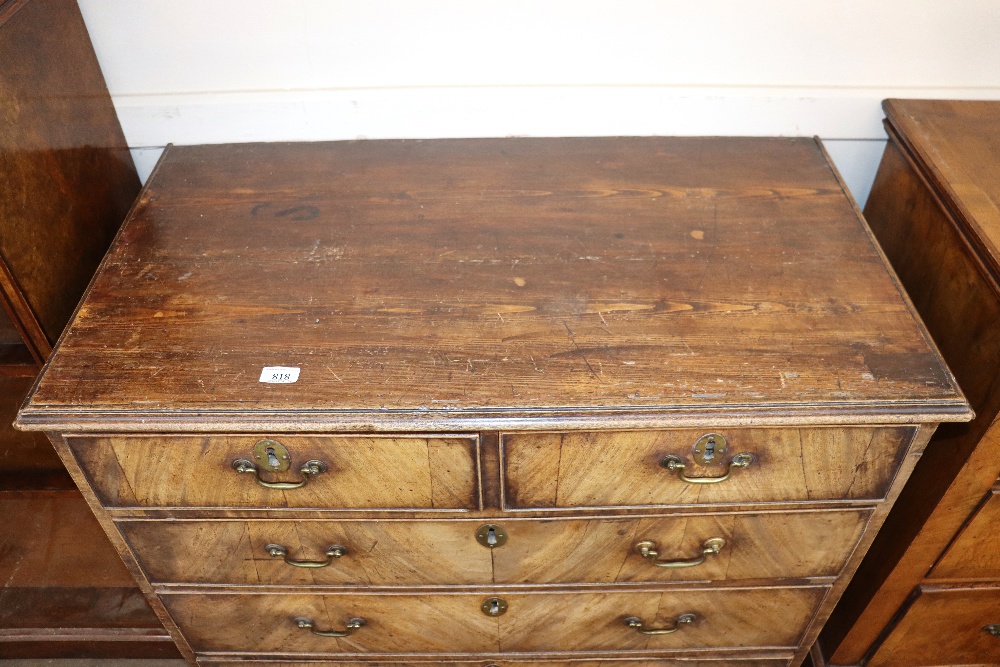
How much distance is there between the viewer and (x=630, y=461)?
3.70 feet

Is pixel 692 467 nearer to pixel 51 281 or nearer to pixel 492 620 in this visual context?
pixel 492 620

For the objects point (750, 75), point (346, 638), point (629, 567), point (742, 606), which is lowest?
point (346, 638)

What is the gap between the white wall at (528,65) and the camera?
1.42m

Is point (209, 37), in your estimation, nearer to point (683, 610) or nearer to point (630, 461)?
point (630, 461)

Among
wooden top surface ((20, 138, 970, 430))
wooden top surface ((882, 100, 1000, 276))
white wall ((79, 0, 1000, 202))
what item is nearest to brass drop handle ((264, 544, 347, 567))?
wooden top surface ((20, 138, 970, 430))

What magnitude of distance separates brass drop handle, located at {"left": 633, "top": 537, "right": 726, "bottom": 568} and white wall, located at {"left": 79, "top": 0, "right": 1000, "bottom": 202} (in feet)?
2.64

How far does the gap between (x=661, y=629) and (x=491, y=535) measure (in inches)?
17.5

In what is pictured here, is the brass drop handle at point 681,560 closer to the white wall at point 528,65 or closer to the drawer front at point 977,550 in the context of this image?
the drawer front at point 977,550

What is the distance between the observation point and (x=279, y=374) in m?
1.08

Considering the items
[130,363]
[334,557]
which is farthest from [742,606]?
[130,363]

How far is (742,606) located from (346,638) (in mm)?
748

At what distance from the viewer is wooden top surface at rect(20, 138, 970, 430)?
104 centimetres

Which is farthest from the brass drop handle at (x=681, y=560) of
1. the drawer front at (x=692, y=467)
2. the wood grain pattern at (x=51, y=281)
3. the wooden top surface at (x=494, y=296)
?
the wood grain pattern at (x=51, y=281)

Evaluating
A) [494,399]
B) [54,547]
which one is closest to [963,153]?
[494,399]
